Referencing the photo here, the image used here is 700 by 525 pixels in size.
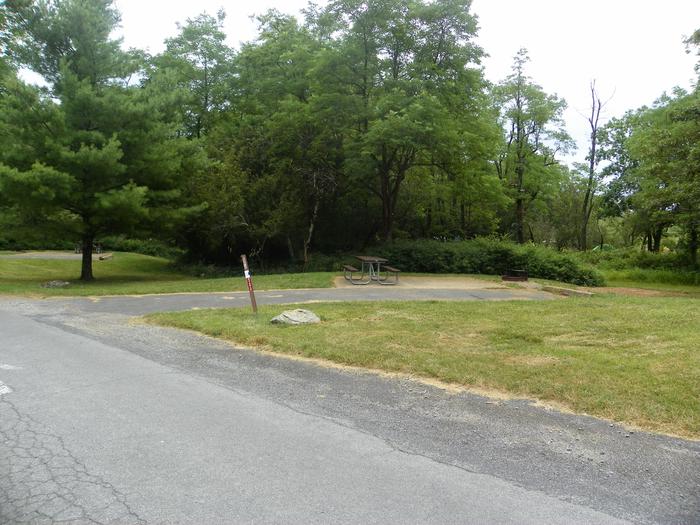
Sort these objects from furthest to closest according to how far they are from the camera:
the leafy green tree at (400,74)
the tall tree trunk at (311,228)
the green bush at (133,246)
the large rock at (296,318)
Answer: the green bush at (133,246) → the tall tree trunk at (311,228) → the leafy green tree at (400,74) → the large rock at (296,318)

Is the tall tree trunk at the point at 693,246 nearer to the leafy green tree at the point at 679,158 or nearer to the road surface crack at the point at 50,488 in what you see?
the leafy green tree at the point at 679,158

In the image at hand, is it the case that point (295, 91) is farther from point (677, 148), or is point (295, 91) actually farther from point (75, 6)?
point (677, 148)

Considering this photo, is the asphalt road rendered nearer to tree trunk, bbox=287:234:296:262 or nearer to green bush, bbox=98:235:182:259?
tree trunk, bbox=287:234:296:262

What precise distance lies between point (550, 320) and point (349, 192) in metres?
18.5

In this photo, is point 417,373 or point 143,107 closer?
point 417,373

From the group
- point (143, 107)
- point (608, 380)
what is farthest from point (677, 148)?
point (143, 107)

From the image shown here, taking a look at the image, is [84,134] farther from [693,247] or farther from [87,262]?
[693,247]

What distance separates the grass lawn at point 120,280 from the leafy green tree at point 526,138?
73.0 ft

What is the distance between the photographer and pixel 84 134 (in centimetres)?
1797

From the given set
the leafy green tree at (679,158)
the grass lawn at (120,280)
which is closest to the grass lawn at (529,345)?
the grass lawn at (120,280)

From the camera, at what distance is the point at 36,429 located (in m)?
4.12

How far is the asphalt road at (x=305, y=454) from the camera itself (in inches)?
118

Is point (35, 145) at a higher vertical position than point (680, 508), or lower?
higher

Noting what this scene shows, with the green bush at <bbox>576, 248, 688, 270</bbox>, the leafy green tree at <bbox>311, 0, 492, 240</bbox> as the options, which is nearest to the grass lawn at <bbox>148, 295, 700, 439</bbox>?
the leafy green tree at <bbox>311, 0, 492, 240</bbox>
